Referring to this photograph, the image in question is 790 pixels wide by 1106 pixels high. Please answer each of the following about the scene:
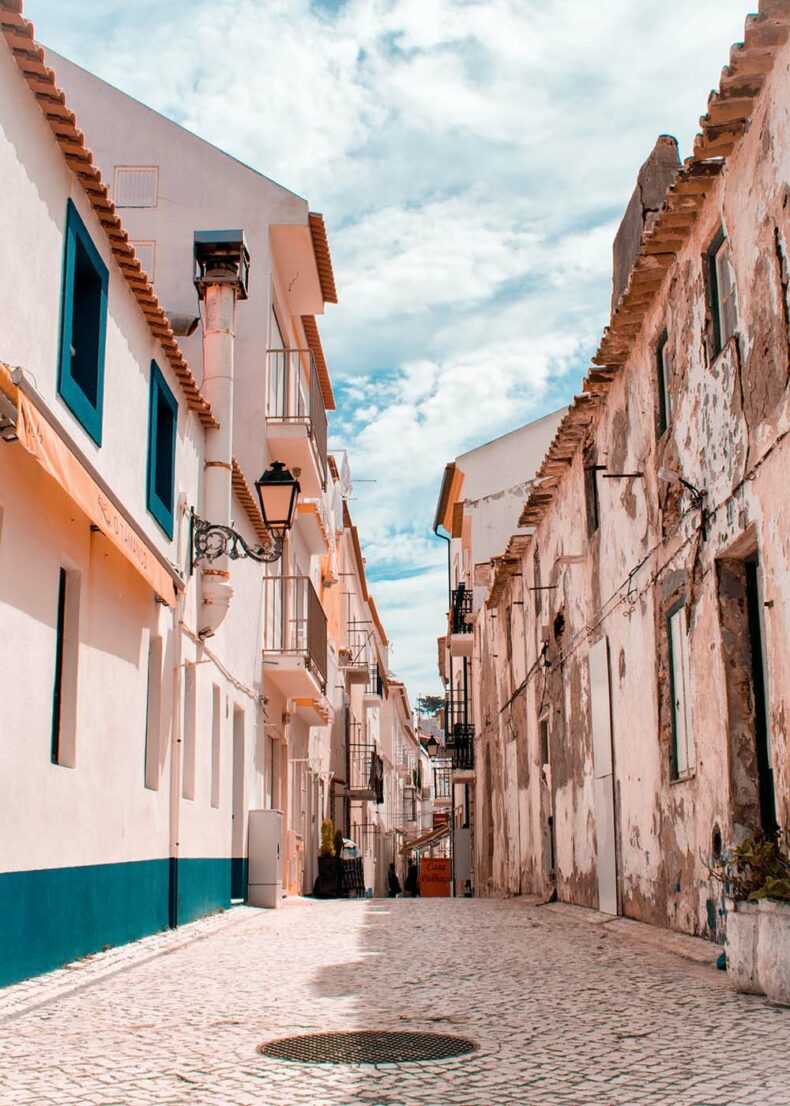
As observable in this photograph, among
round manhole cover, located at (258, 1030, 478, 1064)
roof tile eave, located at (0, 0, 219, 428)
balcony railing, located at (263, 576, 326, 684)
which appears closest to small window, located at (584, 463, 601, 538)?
roof tile eave, located at (0, 0, 219, 428)

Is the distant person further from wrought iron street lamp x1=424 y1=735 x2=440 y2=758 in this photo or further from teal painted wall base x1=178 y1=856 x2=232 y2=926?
teal painted wall base x1=178 y1=856 x2=232 y2=926

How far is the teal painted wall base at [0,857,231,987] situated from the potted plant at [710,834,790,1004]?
3.99m

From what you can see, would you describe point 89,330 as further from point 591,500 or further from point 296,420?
point 296,420

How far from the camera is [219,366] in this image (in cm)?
1409

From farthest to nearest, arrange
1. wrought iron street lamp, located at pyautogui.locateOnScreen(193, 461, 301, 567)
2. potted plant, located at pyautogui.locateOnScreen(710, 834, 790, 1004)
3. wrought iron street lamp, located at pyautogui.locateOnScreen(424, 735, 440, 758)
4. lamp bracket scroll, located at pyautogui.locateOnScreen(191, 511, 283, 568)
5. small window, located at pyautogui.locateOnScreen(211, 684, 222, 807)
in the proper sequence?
wrought iron street lamp, located at pyautogui.locateOnScreen(424, 735, 440, 758) → small window, located at pyautogui.locateOnScreen(211, 684, 222, 807) → lamp bracket scroll, located at pyautogui.locateOnScreen(191, 511, 283, 568) → wrought iron street lamp, located at pyautogui.locateOnScreen(193, 461, 301, 567) → potted plant, located at pyautogui.locateOnScreen(710, 834, 790, 1004)

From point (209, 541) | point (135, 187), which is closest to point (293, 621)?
point (135, 187)

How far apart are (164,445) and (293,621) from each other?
9.41 meters

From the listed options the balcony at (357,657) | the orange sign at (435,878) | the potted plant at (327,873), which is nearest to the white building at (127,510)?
the potted plant at (327,873)

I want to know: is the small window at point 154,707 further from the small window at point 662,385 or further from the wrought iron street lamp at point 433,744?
the wrought iron street lamp at point 433,744

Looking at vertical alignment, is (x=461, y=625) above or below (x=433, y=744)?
above

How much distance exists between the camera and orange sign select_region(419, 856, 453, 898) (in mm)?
36969

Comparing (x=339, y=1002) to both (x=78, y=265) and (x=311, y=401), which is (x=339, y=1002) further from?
(x=311, y=401)

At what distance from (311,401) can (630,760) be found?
33.1ft

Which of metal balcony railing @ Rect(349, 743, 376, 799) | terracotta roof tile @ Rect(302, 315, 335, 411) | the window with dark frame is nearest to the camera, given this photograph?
the window with dark frame
